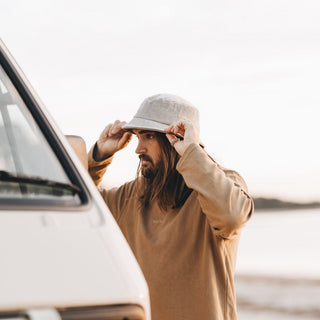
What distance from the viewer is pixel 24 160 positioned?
210cm

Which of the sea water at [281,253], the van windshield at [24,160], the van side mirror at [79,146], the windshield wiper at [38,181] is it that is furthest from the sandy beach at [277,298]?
the windshield wiper at [38,181]

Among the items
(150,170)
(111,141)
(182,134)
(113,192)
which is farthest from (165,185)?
(111,141)

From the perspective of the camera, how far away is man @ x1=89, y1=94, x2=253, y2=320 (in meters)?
3.16

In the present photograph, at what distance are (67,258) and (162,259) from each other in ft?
4.93

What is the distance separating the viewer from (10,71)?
2.26m

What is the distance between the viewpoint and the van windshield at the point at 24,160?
77.9 inches

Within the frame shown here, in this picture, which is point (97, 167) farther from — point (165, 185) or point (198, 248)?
point (198, 248)

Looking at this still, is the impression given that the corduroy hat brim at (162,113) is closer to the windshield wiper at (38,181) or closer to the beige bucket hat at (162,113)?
the beige bucket hat at (162,113)

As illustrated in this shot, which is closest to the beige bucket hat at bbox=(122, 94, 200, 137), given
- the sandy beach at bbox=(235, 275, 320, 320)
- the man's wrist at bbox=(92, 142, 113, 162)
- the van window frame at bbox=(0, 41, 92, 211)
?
the man's wrist at bbox=(92, 142, 113, 162)

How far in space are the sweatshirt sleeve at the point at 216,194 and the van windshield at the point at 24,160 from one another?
3.73 feet

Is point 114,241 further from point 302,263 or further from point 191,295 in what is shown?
point 302,263

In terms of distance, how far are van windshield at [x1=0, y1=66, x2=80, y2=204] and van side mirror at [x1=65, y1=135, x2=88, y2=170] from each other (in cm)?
14

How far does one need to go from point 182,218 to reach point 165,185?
23cm

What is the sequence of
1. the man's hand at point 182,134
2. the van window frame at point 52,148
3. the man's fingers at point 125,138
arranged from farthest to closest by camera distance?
1. the man's fingers at point 125,138
2. the man's hand at point 182,134
3. the van window frame at point 52,148
